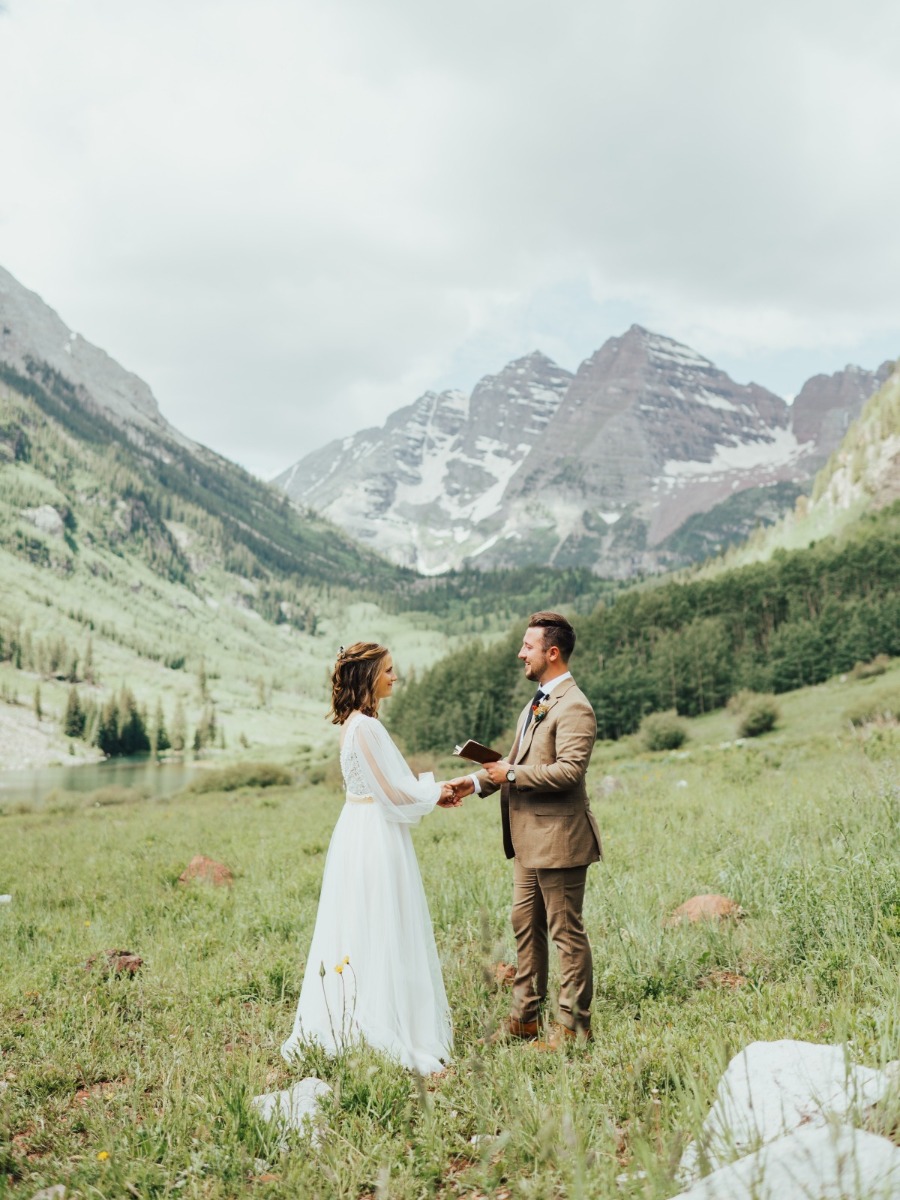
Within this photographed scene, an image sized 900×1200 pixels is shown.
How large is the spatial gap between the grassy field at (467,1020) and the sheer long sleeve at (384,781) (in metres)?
1.44

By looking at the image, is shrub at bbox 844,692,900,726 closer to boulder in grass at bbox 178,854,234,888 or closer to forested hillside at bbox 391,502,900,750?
boulder in grass at bbox 178,854,234,888

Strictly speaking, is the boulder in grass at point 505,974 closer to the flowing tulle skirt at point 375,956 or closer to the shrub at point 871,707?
the flowing tulle skirt at point 375,956

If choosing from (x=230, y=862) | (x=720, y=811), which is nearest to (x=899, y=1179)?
(x=720, y=811)

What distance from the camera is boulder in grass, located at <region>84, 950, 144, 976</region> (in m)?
7.40

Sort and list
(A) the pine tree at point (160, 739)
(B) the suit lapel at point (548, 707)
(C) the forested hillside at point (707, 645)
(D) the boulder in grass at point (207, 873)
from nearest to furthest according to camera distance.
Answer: (B) the suit lapel at point (548, 707) → (D) the boulder in grass at point (207, 873) → (C) the forested hillside at point (707, 645) → (A) the pine tree at point (160, 739)

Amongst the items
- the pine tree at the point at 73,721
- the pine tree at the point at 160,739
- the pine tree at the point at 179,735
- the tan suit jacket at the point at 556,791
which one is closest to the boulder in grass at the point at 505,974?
the tan suit jacket at the point at 556,791

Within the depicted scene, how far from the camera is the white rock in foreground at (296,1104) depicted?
157 inches

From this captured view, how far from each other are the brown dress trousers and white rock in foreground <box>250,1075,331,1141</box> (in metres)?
1.55

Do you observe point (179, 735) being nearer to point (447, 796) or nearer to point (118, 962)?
point (118, 962)

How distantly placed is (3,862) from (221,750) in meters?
141

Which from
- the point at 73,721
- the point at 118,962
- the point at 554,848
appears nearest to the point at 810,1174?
the point at 554,848

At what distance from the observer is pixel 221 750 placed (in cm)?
15225

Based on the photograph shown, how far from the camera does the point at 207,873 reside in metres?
12.5

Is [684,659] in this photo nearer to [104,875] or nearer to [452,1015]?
[104,875]
